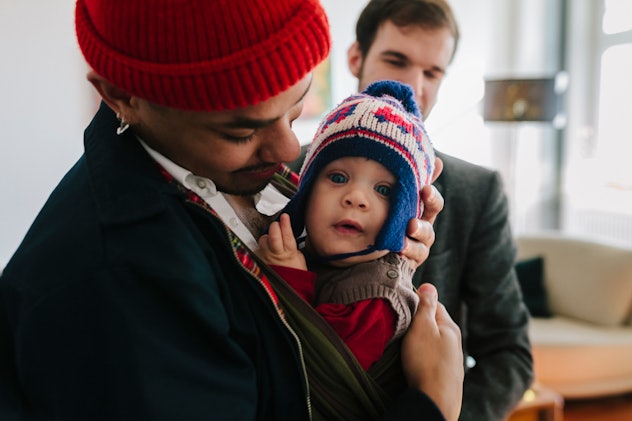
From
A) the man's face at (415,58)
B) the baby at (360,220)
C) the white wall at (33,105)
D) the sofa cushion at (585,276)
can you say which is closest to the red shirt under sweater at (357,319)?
the baby at (360,220)

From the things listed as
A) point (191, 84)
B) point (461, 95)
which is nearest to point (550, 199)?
point (461, 95)

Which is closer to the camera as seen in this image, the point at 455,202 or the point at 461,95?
the point at 455,202

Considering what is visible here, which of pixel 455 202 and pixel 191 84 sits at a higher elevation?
pixel 191 84

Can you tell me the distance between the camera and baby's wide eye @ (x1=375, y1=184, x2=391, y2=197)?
1158 mm

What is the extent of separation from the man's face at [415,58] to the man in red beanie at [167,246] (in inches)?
29.7

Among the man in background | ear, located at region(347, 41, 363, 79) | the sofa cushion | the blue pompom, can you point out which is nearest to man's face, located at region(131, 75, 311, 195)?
the blue pompom

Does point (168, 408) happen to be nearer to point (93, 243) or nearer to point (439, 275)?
point (93, 243)

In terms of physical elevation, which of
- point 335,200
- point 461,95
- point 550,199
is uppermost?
point 335,200

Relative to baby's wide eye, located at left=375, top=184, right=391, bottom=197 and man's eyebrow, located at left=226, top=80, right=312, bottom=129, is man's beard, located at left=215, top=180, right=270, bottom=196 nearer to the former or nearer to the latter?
man's eyebrow, located at left=226, top=80, right=312, bottom=129

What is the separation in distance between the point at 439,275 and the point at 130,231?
33.9 inches

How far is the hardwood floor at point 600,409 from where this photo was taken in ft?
13.1

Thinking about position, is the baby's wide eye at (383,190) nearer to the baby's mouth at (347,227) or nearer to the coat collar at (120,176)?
the baby's mouth at (347,227)

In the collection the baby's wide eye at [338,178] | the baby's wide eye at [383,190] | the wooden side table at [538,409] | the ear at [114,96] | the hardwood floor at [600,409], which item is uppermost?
the ear at [114,96]

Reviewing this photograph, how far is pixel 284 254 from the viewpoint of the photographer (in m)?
1.05
